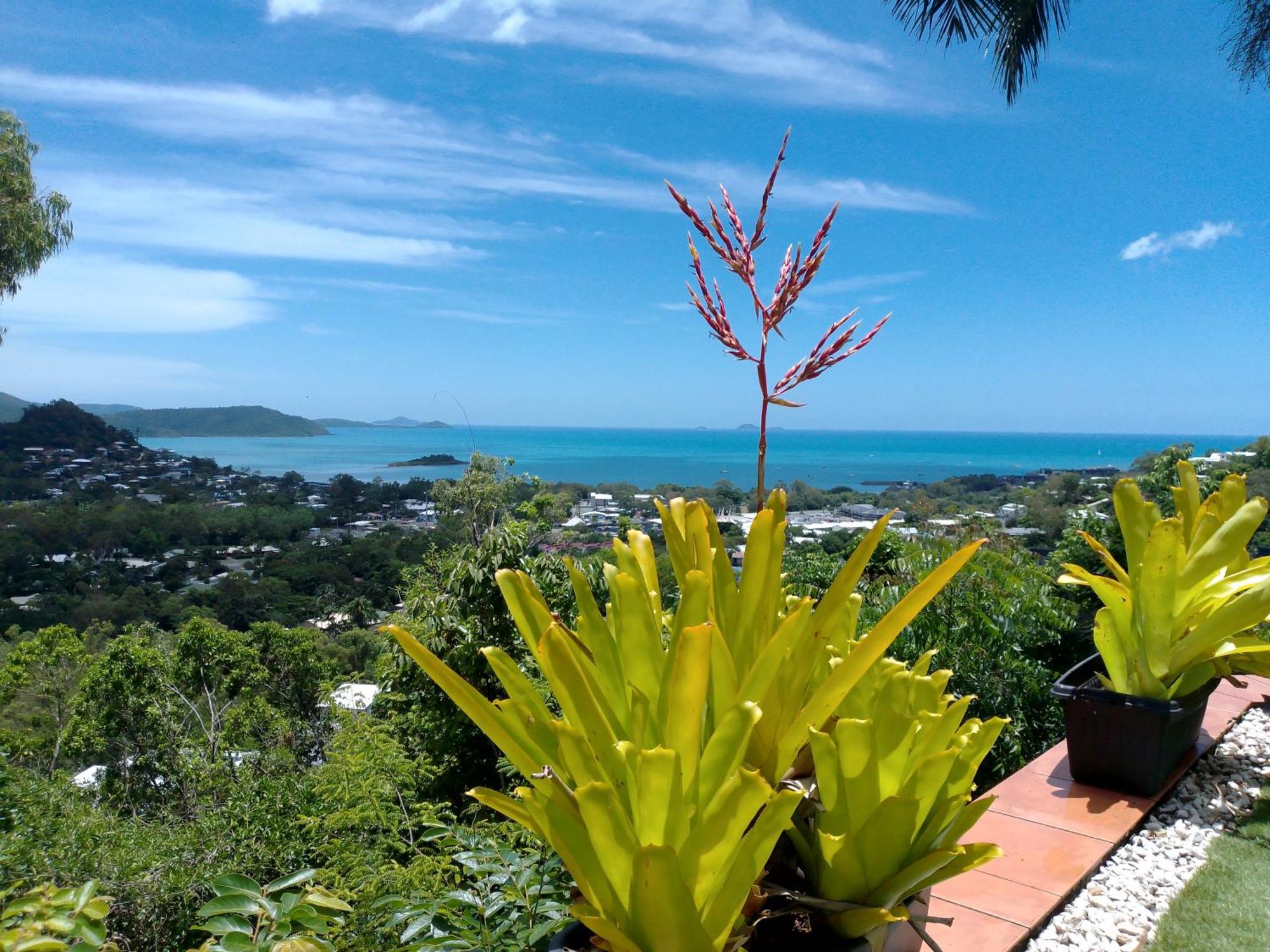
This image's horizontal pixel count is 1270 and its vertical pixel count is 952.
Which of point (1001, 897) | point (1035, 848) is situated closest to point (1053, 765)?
point (1035, 848)

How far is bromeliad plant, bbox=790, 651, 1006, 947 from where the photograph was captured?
91 cm

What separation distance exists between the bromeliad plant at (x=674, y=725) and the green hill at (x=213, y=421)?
186 feet

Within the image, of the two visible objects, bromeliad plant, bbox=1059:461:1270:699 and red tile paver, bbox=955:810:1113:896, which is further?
bromeliad plant, bbox=1059:461:1270:699

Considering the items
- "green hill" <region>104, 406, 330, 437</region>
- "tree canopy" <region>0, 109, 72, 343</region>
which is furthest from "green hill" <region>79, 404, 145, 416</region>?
"tree canopy" <region>0, 109, 72, 343</region>

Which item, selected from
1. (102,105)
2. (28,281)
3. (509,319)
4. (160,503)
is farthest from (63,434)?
(28,281)

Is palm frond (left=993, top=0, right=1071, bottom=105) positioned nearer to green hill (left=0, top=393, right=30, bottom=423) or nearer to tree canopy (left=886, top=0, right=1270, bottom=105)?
tree canopy (left=886, top=0, right=1270, bottom=105)

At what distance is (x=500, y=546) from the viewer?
3.76 meters

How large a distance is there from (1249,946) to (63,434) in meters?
42.9

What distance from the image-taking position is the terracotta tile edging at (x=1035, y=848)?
1532mm

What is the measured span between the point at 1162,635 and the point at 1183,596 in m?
0.14

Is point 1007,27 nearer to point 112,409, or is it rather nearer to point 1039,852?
point 1039,852

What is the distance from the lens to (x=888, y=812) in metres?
0.90

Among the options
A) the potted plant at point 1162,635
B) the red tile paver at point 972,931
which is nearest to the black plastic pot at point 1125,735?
the potted plant at point 1162,635

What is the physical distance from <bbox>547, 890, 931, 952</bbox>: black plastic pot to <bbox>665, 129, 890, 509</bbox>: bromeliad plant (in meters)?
0.72
